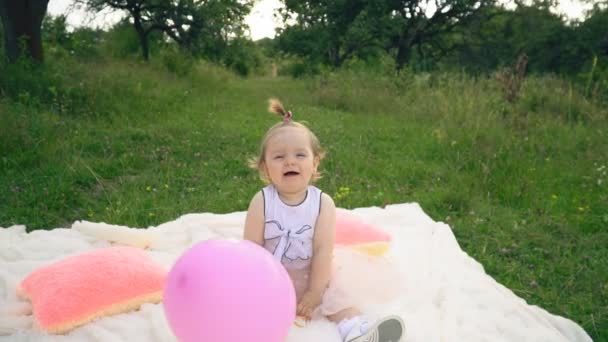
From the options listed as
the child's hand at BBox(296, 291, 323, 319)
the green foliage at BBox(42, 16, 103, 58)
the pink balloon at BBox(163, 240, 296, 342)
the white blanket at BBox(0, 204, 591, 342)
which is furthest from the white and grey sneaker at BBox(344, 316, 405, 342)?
the green foliage at BBox(42, 16, 103, 58)

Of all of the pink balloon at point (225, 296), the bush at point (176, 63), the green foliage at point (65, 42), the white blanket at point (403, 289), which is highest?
the green foliage at point (65, 42)

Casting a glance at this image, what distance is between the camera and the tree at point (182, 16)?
14.6 metres

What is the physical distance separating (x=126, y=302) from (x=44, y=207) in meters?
2.09

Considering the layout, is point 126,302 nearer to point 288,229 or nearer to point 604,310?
point 288,229

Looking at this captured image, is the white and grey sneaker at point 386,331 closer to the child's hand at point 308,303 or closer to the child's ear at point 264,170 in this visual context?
the child's hand at point 308,303

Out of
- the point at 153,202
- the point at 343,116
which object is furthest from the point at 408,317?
the point at 343,116

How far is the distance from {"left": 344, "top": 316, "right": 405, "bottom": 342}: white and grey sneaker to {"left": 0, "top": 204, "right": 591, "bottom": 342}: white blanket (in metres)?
0.21

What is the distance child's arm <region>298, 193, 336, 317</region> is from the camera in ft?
8.16

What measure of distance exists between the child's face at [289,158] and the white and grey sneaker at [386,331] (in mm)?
789

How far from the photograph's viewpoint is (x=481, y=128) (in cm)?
573

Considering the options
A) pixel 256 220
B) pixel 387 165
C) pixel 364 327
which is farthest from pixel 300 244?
pixel 387 165

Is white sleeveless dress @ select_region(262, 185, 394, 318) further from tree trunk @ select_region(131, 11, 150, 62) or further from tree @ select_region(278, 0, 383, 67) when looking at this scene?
tree @ select_region(278, 0, 383, 67)

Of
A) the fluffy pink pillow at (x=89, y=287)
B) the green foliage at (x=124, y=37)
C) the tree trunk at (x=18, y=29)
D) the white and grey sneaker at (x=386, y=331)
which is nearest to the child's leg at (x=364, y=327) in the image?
the white and grey sneaker at (x=386, y=331)

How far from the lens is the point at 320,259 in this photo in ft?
8.23
